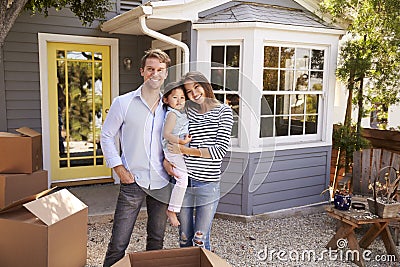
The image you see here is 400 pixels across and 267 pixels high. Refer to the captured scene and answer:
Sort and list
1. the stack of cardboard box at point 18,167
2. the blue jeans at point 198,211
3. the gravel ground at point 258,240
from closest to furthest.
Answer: the blue jeans at point 198,211, the stack of cardboard box at point 18,167, the gravel ground at point 258,240

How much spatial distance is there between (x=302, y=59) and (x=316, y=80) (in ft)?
1.14

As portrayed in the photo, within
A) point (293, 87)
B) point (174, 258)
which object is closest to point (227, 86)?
point (174, 258)

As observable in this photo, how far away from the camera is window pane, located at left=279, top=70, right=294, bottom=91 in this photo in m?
3.90

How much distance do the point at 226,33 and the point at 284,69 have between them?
788 millimetres

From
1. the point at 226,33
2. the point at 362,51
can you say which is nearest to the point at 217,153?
the point at 226,33

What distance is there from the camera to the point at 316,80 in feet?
13.7

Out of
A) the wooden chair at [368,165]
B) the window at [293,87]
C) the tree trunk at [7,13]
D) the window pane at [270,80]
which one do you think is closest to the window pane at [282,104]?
the window at [293,87]

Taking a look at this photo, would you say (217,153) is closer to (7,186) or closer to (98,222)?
(7,186)

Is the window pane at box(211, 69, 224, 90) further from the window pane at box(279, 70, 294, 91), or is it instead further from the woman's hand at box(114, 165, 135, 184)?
the window pane at box(279, 70, 294, 91)

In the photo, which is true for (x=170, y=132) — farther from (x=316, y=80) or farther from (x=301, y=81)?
(x=316, y=80)

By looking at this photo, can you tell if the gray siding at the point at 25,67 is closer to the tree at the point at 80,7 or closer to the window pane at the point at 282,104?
the tree at the point at 80,7

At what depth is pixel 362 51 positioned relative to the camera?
4.09m

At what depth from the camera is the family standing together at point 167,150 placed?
1.32 m

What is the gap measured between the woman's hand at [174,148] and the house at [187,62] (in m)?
1.95
